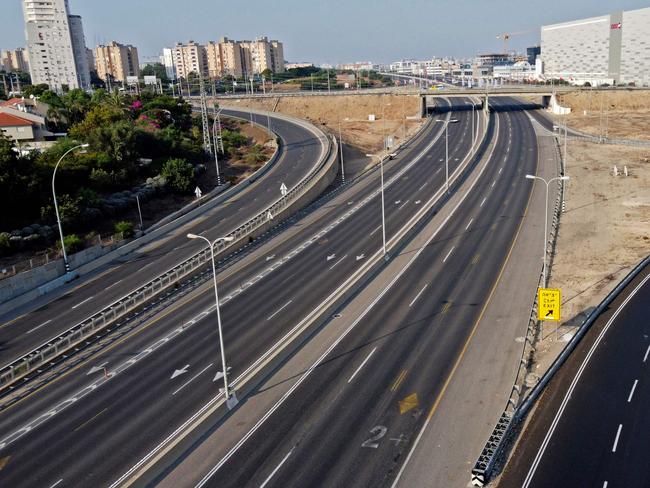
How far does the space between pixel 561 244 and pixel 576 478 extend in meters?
32.0

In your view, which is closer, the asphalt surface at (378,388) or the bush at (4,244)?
the asphalt surface at (378,388)

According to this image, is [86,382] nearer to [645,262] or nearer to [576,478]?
[576,478]

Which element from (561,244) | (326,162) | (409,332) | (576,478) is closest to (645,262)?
(561,244)

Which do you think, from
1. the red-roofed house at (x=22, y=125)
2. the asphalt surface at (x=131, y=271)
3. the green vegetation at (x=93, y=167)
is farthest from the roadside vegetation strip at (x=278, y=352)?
the red-roofed house at (x=22, y=125)

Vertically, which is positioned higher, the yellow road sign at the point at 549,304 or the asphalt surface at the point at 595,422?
the yellow road sign at the point at 549,304

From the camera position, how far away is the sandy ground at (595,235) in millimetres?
36906

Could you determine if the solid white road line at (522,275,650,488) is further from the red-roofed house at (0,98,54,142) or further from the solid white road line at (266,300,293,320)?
the red-roofed house at (0,98,54,142)

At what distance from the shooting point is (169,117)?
10944cm

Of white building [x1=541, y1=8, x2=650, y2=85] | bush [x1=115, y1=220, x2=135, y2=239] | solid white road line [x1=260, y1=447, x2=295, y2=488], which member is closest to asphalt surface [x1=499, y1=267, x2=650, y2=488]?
solid white road line [x1=260, y1=447, x2=295, y2=488]

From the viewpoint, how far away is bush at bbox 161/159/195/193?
2788 inches

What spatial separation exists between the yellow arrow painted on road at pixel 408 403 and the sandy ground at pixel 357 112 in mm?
87672

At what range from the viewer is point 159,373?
30734 millimetres

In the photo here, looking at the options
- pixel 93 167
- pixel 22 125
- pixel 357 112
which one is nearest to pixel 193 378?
pixel 93 167

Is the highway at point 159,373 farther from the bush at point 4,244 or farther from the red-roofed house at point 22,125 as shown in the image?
the red-roofed house at point 22,125
